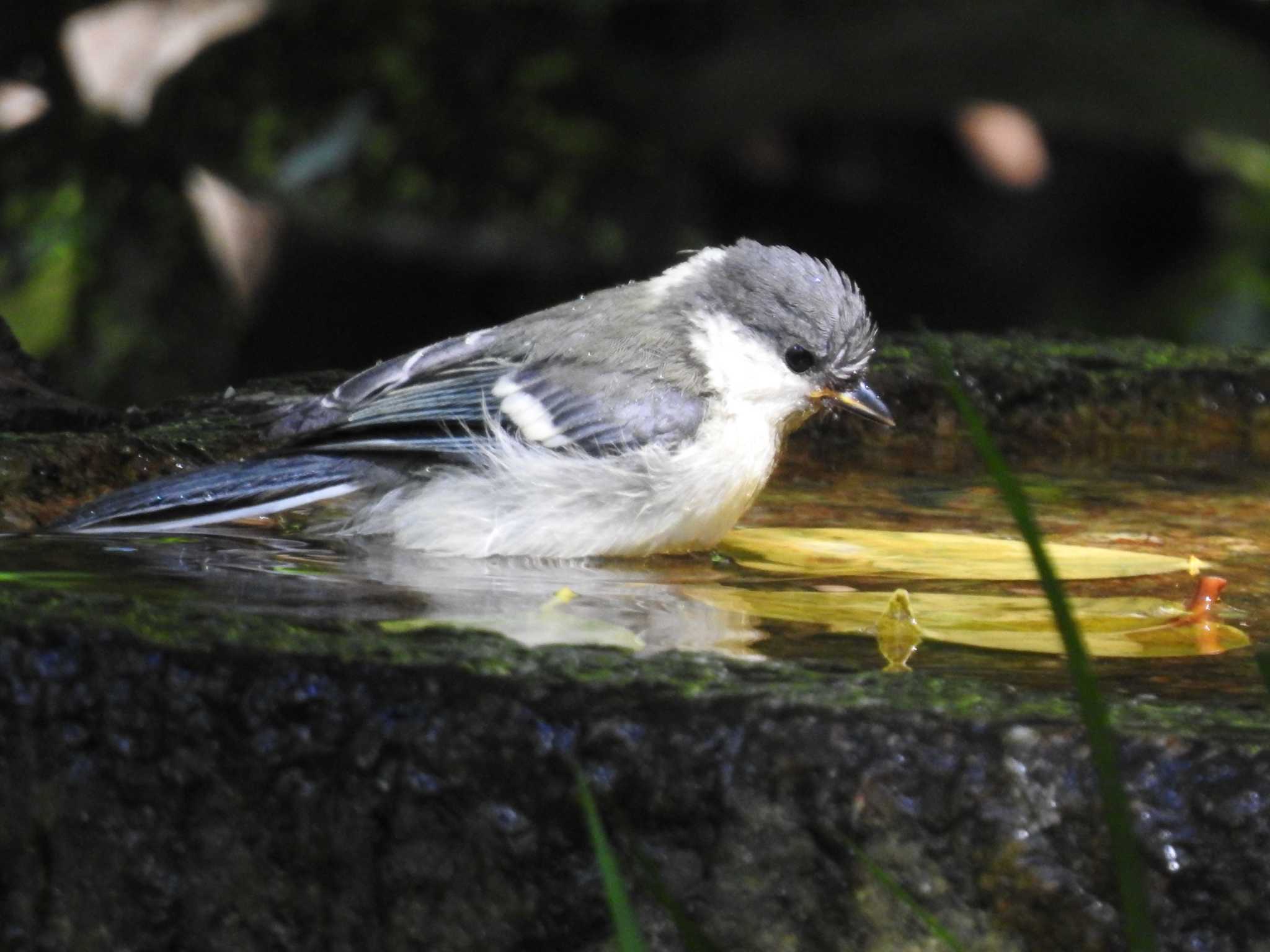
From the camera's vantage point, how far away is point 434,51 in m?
8.82

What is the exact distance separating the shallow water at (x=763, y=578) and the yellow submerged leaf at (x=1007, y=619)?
4 centimetres

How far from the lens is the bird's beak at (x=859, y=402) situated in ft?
12.5

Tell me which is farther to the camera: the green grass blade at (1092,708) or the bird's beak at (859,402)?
the bird's beak at (859,402)

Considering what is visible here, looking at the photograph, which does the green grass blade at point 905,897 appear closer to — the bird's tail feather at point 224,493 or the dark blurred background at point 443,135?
the bird's tail feather at point 224,493

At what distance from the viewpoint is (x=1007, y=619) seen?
8.82 ft

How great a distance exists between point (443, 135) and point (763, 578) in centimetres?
596

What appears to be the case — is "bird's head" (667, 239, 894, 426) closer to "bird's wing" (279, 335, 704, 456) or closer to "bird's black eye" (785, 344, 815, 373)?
"bird's black eye" (785, 344, 815, 373)

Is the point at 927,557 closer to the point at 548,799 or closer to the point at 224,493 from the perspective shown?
the point at 224,493

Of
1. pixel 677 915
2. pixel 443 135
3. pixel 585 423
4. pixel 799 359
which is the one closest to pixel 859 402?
pixel 799 359

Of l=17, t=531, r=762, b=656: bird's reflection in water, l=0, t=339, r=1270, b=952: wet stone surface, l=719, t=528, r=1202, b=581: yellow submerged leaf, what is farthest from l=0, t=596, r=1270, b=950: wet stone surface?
l=719, t=528, r=1202, b=581: yellow submerged leaf

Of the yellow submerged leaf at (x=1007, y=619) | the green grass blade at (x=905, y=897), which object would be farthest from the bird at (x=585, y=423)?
the green grass blade at (x=905, y=897)

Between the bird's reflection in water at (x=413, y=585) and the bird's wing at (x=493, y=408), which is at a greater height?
the bird's wing at (x=493, y=408)

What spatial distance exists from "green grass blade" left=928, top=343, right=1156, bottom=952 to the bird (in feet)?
6.62

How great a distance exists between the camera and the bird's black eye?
149 inches
